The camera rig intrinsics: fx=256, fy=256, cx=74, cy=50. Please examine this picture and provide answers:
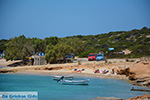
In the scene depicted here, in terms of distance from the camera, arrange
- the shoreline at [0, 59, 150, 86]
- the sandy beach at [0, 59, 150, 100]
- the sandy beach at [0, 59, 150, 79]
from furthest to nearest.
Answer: the sandy beach at [0, 59, 150, 79]
the shoreline at [0, 59, 150, 86]
the sandy beach at [0, 59, 150, 100]

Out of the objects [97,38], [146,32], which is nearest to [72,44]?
[146,32]

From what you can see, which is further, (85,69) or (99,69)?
(85,69)

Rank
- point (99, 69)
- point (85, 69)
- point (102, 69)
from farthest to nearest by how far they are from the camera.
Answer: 1. point (85, 69)
2. point (99, 69)
3. point (102, 69)

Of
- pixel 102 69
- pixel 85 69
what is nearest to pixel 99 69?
pixel 102 69

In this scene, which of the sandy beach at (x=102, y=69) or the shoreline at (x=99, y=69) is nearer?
the sandy beach at (x=102, y=69)

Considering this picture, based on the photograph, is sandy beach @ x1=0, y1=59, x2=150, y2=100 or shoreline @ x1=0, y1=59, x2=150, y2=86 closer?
sandy beach @ x1=0, y1=59, x2=150, y2=100

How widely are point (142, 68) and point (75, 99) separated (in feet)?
30.6

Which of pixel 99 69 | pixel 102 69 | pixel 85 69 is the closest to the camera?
pixel 102 69

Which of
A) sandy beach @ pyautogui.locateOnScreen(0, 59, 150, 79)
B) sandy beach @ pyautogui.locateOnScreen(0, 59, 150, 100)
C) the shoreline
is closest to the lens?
sandy beach @ pyautogui.locateOnScreen(0, 59, 150, 100)

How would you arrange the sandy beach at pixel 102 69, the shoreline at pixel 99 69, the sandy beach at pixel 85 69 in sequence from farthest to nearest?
the sandy beach at pixel 85 69 → the shoreline at pixel 99 69 → the sandy beach at pixel 102 69

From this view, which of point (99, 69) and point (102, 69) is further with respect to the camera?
point (99, 69)

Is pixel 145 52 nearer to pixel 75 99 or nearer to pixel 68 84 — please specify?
pixel 68 84

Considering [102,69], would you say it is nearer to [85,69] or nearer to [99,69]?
[99,69]

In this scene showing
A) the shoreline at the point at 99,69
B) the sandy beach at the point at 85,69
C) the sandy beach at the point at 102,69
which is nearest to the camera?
the sandy beach at the point at 102,69
